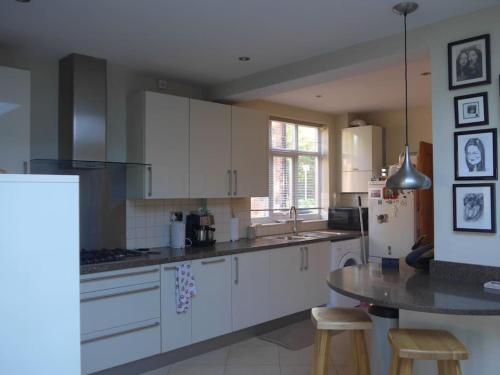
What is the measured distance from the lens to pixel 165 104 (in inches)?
145

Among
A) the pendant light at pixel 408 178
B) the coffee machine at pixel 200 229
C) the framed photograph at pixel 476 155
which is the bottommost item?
the coffee machine at pixel 200 229

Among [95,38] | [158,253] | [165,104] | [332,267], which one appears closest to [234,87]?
[165,104]

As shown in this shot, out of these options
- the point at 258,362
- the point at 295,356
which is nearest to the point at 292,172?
the point at 295,356

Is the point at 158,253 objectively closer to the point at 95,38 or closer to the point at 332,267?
the point at 95,38

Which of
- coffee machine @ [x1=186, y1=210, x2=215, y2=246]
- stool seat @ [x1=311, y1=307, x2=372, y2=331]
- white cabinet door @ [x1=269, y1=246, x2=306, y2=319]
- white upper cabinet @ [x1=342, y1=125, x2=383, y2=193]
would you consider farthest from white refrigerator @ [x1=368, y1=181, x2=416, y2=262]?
stool seat @ [x1=311, y1=307, x2=372, y2=331]

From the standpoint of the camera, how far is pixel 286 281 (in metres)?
4.21

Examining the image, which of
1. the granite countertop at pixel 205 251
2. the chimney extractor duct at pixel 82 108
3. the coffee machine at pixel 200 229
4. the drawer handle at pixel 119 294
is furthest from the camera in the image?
the coffee machine at pixel 200 229

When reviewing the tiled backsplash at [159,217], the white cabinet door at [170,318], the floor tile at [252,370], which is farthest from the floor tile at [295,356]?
the tiled backsplash at [159,217]

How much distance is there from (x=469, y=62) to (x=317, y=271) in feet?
8.96

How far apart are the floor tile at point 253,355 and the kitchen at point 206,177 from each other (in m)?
0.02

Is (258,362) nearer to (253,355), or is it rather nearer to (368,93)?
(253,355)

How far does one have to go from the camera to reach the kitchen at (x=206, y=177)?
254 cm

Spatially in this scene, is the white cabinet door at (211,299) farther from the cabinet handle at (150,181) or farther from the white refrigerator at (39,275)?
the white refrigerator at (39,275)

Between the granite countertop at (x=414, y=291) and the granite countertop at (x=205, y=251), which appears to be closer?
the granite countertop at (x=414, y=291)
